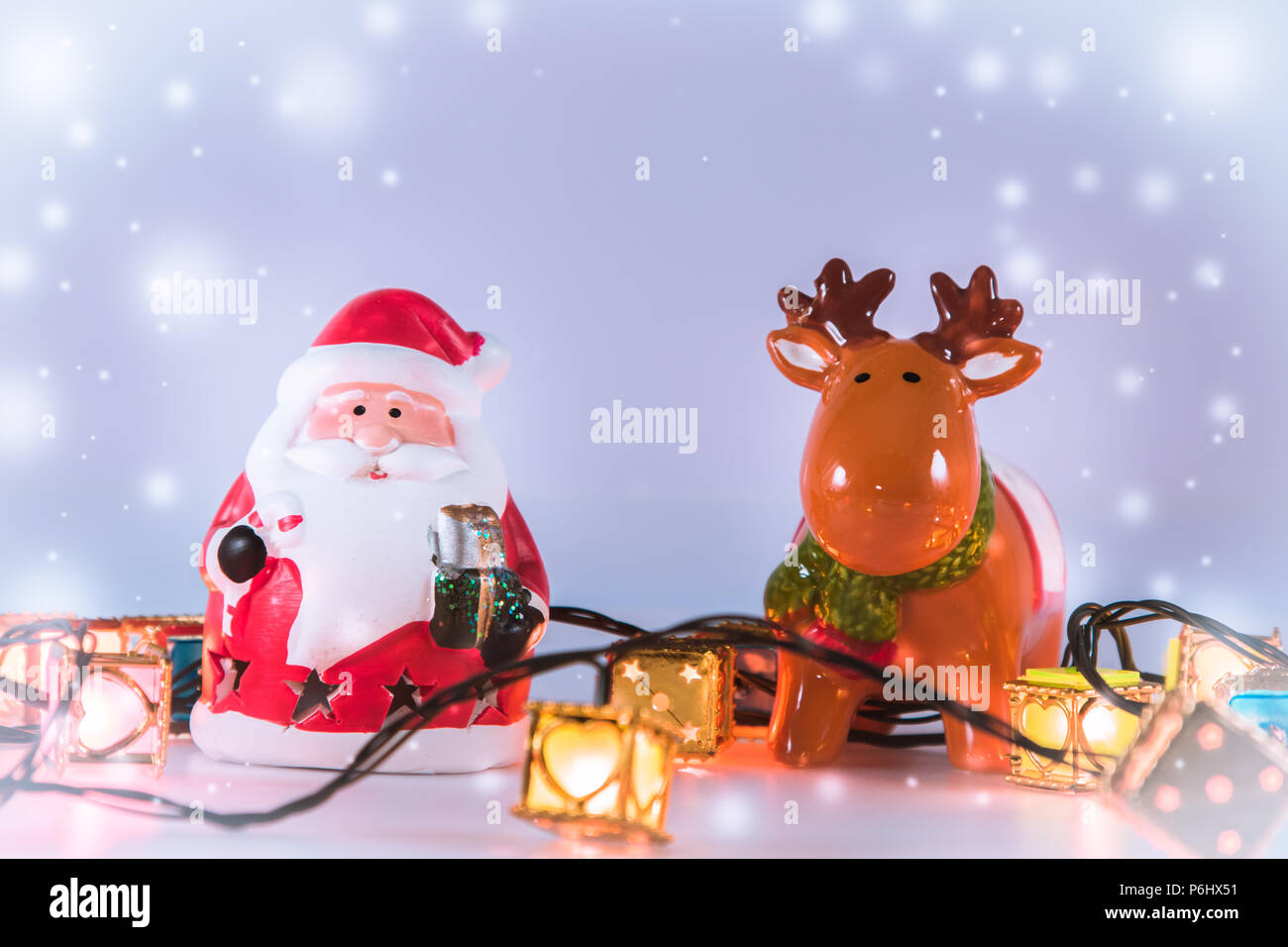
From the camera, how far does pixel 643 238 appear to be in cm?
188

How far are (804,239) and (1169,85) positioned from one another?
637mm

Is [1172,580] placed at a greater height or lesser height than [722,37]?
lesser

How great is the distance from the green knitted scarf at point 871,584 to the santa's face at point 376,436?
1.32 ft

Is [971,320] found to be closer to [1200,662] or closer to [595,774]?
[1200,662]

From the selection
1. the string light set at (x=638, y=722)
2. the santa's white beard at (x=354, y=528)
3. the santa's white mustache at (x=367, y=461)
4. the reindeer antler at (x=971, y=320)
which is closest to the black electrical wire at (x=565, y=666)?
the string light set at (x=638, y=722)

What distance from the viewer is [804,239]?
6.14 feet

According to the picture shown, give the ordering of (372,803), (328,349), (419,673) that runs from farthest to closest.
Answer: (328,349) → (419,673) → (372,803)

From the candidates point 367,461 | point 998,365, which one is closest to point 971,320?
point 998,365

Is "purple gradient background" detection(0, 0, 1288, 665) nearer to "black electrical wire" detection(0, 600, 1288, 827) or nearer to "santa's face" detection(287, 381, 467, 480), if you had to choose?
"black electrical wire" detection(0, 600, 1288, 827)

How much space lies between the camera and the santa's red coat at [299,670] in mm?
1163

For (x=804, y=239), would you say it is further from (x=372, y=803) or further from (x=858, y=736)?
(x=372, y=803)

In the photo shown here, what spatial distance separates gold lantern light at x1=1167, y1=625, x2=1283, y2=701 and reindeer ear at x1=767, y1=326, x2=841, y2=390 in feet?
1.46

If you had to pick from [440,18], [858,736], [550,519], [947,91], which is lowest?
[858,736]
